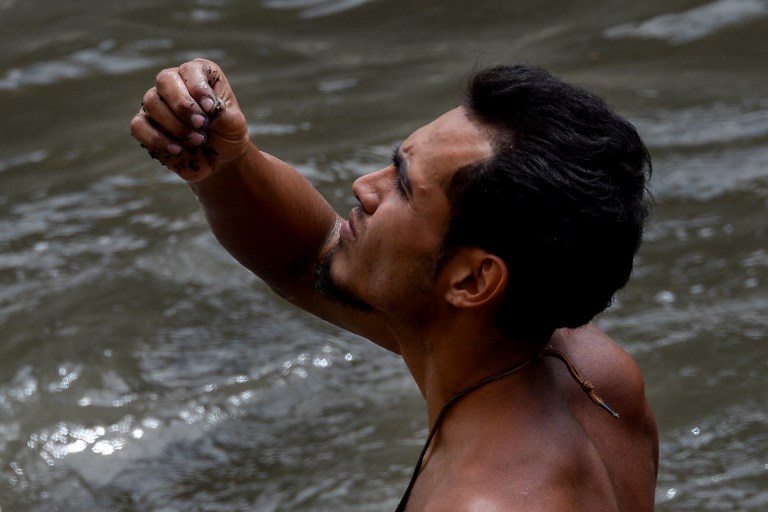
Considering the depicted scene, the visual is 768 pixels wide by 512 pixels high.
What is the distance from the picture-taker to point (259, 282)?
16.0 ft

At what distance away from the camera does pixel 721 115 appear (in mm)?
5707

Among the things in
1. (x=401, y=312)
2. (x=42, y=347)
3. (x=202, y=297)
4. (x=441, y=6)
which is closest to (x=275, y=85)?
(x=441, y=6)

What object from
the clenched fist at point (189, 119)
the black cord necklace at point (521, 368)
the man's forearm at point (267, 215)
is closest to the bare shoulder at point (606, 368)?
the black cord necklace at point (521, 368)

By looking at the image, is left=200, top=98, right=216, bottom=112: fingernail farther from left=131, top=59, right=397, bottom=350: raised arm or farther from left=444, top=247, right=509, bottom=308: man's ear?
left=444, top=247, right=509, bottom=308: man's ear

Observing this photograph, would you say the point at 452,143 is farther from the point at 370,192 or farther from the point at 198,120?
the point at 198,120

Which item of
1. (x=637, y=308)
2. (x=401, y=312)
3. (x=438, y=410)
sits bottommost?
(x=637, y=308)

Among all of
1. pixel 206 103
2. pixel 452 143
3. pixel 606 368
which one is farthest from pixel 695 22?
pixel 206 103

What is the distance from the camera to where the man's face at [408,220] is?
7.72 ft

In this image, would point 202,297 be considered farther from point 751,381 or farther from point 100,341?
point 751,381

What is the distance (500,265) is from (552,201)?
0.16 meters

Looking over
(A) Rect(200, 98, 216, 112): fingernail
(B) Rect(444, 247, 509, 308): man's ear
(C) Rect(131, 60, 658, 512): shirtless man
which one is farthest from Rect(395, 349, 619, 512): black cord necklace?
(A) Rect(200, 98, 216, 112): fingernail

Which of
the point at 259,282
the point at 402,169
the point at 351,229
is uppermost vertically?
the point at 402,169

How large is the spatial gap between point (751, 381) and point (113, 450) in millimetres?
2062

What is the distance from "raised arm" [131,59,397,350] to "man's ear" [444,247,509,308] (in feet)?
1.15
